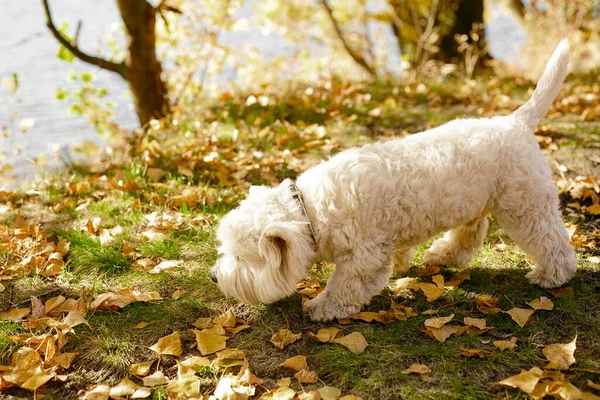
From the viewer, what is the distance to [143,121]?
7883 millimetres

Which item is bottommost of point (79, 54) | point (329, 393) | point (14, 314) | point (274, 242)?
point (329, 393)

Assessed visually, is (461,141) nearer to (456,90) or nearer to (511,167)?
(511,167)

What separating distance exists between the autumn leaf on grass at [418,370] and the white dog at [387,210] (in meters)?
0.63

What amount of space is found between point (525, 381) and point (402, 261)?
145 centimetres

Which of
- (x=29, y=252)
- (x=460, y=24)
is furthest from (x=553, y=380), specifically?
(x=460, y=24)

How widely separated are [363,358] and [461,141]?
4.87ft

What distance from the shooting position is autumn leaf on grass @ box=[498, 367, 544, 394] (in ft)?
8.89

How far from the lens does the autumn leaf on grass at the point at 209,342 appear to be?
321 centimetres

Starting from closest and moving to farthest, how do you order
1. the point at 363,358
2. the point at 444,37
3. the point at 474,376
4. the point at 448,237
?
1. the point at 474,376
2. the point at 363,358
3. the point at 448,237
4. the point at 444,37

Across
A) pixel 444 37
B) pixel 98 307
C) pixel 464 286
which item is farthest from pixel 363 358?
pixel 444 37

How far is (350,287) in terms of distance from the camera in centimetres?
346

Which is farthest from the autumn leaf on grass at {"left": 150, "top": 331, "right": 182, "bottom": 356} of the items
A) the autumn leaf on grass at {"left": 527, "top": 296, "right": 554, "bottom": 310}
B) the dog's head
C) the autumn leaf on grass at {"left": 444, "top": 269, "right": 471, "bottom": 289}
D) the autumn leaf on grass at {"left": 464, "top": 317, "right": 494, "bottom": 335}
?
the autumn leaf on grass at {"left": 527, "top": 296, "right": 554, "bottom": 310}

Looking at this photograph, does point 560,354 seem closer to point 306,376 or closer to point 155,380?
point 306,376

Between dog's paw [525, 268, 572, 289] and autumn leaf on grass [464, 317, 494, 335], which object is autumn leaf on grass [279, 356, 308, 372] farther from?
dog's paw [525, 268, 572, 289]
